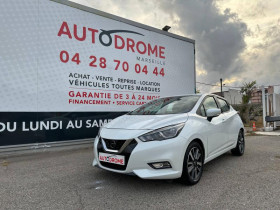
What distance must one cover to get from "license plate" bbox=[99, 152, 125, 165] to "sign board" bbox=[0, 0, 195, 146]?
3.19m

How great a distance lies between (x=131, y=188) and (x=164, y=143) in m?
0.89

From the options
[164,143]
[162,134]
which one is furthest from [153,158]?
[162,134]

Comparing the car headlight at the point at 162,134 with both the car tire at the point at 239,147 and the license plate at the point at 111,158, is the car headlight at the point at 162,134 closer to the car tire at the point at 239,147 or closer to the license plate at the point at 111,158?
the license plate at the point at 111,158

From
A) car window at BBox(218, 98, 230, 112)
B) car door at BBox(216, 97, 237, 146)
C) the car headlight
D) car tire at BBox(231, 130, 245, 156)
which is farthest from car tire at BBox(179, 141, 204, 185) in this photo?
car tire at BBox(231, 130, 245, 156)

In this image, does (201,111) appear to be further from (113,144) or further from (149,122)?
(113,144)

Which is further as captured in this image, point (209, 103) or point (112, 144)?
point (209, 103)

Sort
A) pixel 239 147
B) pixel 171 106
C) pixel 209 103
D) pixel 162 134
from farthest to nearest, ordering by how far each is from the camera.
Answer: pixel 239 147 → pixel 209 103 → pixel 171 106 → pixel 162 134

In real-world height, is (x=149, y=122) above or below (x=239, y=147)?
above

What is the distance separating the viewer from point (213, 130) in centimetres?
375

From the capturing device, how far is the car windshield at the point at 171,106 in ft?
12.2

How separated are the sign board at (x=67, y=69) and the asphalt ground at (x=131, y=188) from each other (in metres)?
1.52

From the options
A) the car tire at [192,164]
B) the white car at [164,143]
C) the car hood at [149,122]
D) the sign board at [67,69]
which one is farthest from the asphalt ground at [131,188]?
the sign board at [67,69]

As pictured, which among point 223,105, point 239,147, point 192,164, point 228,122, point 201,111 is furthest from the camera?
point 239,147

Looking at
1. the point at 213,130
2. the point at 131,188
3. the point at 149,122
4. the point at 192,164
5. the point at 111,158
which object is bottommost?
the point at 131,188
